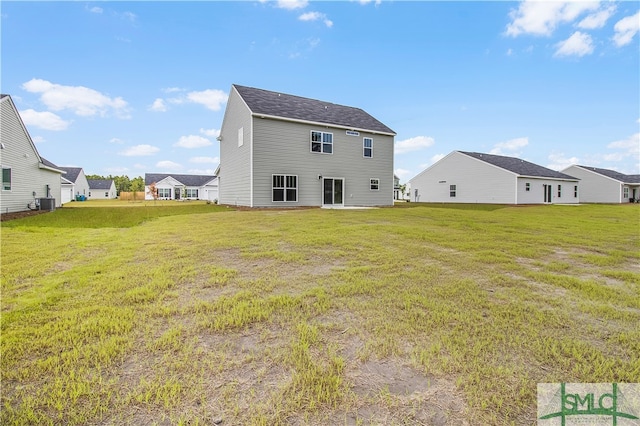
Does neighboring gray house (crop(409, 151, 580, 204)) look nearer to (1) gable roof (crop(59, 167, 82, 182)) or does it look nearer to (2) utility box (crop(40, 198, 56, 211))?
(2) utility box (crop(40, 198, 56, 211))

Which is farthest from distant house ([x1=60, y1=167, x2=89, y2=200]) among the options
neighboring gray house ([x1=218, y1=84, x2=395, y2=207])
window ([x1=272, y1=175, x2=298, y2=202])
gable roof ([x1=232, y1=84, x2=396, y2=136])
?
window ([x1=272, y1=175, x2=298, y2=202])

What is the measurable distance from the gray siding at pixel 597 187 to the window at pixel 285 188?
43.4 metres

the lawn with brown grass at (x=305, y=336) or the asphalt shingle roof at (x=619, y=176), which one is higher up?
the asphalt shingle roof at (x=619, y=176)

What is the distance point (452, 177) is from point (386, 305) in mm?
33513

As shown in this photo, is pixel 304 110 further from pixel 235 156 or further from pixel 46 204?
pixel 46 204

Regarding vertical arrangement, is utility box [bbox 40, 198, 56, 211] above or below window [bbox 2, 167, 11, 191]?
below

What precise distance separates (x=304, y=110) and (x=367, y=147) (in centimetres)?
508

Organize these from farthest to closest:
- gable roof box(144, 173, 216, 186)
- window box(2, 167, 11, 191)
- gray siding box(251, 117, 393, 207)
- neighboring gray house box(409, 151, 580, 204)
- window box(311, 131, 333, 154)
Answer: gable roof box(144, 173, 216, 186)
neighboring gray house box(409, 151, 580, 204)
window box(311, 131, 333, 154)
gray siding box(251, 117, 393, 207)
window box(2, 167, 11, 191)

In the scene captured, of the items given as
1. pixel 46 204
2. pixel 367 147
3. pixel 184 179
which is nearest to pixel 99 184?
pixel 184 179

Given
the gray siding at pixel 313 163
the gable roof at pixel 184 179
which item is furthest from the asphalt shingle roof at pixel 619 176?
the gable roof at pixel 184 179

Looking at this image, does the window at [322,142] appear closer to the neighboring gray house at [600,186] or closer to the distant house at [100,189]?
the neighboring gray house at [600,186]

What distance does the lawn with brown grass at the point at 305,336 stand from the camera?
1727 mm

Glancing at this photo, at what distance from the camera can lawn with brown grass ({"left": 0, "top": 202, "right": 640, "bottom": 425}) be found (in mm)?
1727

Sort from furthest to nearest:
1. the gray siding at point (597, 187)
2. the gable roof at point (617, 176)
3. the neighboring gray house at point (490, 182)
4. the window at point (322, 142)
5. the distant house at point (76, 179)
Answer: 1. the distant house at point (76, 179)
2. the gable roof at point (617, 176)
3. the gray siding at point (597, 187)
4. the neighboring gray house at point (490, 182)
5. the window at point (322, 142)
